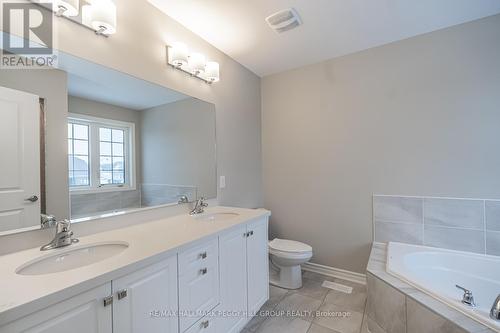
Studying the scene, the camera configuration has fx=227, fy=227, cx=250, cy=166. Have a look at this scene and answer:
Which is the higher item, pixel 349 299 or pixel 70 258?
pixel 70 258

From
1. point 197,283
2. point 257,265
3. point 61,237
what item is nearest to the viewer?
point 61,237

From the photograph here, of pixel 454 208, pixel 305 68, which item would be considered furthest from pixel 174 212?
pixel 454 208

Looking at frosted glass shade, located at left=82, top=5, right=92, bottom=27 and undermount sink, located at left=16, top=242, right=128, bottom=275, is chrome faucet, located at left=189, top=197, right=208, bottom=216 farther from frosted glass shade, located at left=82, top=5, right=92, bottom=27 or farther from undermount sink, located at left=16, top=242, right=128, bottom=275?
frosted glass shade, located at left=82, top=5, right=92, bottom=27

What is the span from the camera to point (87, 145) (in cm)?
132

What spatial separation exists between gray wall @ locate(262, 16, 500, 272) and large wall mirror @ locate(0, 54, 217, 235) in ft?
A: 4.23

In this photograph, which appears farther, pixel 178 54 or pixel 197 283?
pixel 178 54

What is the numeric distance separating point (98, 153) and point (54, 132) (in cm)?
24

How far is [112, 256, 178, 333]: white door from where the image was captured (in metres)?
0.90

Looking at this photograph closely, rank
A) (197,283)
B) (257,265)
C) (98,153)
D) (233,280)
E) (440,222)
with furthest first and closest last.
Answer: (440,222) → (257,265) → (233,280) → (98,153) → (197,283)

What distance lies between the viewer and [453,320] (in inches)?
44.3

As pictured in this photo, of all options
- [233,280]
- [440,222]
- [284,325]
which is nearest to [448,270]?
[440,222]

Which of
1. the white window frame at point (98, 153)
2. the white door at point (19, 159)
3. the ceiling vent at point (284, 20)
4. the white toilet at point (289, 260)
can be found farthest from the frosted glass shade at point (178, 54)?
the white toilet at point (289, 260)

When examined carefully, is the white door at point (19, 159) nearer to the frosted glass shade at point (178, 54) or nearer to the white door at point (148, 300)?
the white door at point (148, 300)

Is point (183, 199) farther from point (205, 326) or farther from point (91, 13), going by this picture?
point (91, 13)
